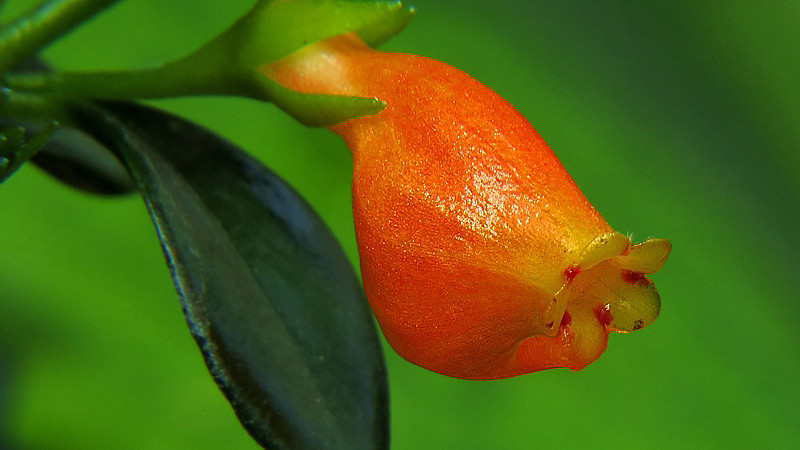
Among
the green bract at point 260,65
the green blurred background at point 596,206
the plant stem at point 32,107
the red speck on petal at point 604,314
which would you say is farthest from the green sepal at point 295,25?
the green blurred background at point 596,206

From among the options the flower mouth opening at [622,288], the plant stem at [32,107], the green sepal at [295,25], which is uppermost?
the green sepal at [295,25]

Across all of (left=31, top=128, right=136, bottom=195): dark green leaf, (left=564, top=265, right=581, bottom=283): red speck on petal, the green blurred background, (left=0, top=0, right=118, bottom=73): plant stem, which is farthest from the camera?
the green blurred background

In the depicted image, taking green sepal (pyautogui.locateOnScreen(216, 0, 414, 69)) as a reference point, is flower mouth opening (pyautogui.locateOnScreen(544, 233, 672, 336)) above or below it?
below

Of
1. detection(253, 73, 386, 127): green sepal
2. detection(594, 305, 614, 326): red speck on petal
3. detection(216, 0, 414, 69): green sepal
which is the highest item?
detection(216, 0, 414, 69): green sepal

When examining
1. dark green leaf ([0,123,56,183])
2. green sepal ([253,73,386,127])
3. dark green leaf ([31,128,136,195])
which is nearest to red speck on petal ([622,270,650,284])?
green sepal ([253,73,386,127])

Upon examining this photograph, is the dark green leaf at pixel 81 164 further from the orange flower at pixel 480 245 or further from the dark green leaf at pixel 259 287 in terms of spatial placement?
the orange flower at pixel 480 245

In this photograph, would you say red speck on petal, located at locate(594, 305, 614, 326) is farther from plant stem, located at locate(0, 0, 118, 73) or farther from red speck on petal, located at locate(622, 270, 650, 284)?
plant stem, located at locate(0, 0, 118, 73)
